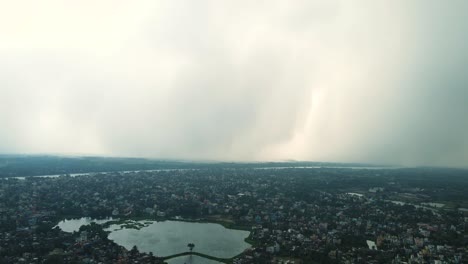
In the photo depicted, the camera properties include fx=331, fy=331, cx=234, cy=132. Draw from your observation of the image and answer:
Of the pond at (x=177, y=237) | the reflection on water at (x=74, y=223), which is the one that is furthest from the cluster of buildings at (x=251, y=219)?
the pond at (x=177, y=237)

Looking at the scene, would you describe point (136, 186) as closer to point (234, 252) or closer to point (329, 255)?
point (234, 252)

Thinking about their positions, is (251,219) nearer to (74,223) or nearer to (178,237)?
(178,237)

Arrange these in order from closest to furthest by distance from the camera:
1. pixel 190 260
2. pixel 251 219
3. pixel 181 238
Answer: pixel 190 260
pixel 181 238
pixel 251 219

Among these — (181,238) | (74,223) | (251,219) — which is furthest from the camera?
(251,219)

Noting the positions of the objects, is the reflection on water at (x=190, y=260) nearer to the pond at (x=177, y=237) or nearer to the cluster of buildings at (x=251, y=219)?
the pond at (x=177, y=237)

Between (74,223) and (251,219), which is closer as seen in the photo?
(74,223)

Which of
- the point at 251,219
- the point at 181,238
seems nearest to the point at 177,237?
the point at 181,238

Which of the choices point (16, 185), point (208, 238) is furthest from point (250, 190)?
point (16, 185)
